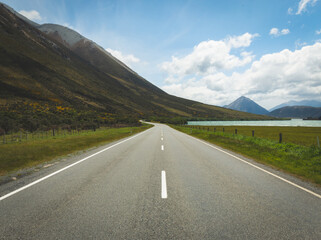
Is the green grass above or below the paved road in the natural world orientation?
below

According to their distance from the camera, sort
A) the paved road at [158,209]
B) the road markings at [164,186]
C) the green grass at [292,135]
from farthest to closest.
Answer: the green grass at [292,135] < the road markings at [164,186] < the paved road at [158,209]

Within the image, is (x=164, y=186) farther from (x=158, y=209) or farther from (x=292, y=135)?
(x=292, y=135)

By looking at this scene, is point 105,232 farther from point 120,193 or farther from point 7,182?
point 7,182

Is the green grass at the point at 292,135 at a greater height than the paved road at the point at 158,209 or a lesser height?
lesser

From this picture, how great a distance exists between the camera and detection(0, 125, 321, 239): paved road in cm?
274

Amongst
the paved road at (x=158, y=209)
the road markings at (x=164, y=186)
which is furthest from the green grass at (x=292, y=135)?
the road markings at (x=164, y=186)

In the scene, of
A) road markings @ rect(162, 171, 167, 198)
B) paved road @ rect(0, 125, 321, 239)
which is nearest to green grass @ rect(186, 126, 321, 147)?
paved road @ rect(0, 125, 321, 239)

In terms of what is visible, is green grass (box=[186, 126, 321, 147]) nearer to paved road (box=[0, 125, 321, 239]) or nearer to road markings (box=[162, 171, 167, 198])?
paved road (box=[0, 125, 321, 239])

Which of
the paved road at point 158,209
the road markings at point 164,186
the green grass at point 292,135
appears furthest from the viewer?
the green grass at point 292,135

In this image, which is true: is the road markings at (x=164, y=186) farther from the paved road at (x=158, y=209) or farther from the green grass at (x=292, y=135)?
the green grass at (x=292, y=135)

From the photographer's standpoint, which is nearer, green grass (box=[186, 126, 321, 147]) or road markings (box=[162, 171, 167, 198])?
road markings (box=[162, 171, 167, 198])

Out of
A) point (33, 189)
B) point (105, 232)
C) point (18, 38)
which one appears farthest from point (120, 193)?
point (18, 38)

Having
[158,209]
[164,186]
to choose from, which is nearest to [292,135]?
Answer: [164,186]

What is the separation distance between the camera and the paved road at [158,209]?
108 inches
